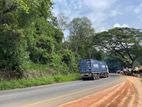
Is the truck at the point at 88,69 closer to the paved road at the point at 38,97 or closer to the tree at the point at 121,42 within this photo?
the paved road at the point at 38,97

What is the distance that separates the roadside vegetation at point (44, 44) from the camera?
4284 cm

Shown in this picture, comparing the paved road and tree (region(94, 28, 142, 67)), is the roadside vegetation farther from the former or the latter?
the paved road

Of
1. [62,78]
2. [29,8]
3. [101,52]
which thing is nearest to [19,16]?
[29,8]

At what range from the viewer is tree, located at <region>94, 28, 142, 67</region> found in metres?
112

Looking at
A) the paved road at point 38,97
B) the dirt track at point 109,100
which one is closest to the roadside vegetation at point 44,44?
the paved road at point 38,97

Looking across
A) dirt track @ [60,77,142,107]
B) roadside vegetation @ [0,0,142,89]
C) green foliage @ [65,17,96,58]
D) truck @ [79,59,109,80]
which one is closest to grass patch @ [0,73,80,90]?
roadside vegetation @ [0,0,142,89]

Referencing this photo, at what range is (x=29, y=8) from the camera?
41.3 metres

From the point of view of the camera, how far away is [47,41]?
68688mm

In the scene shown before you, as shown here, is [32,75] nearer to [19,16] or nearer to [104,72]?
[19,16]

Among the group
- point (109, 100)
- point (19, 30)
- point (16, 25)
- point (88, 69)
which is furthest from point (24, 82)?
point (88, 69)

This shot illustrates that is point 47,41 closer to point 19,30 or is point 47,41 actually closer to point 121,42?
point 19,30

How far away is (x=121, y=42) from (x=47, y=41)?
49363 mm

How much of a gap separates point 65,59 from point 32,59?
19102 millimetres

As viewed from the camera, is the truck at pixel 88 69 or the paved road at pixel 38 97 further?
the truck at pixel 88 69
